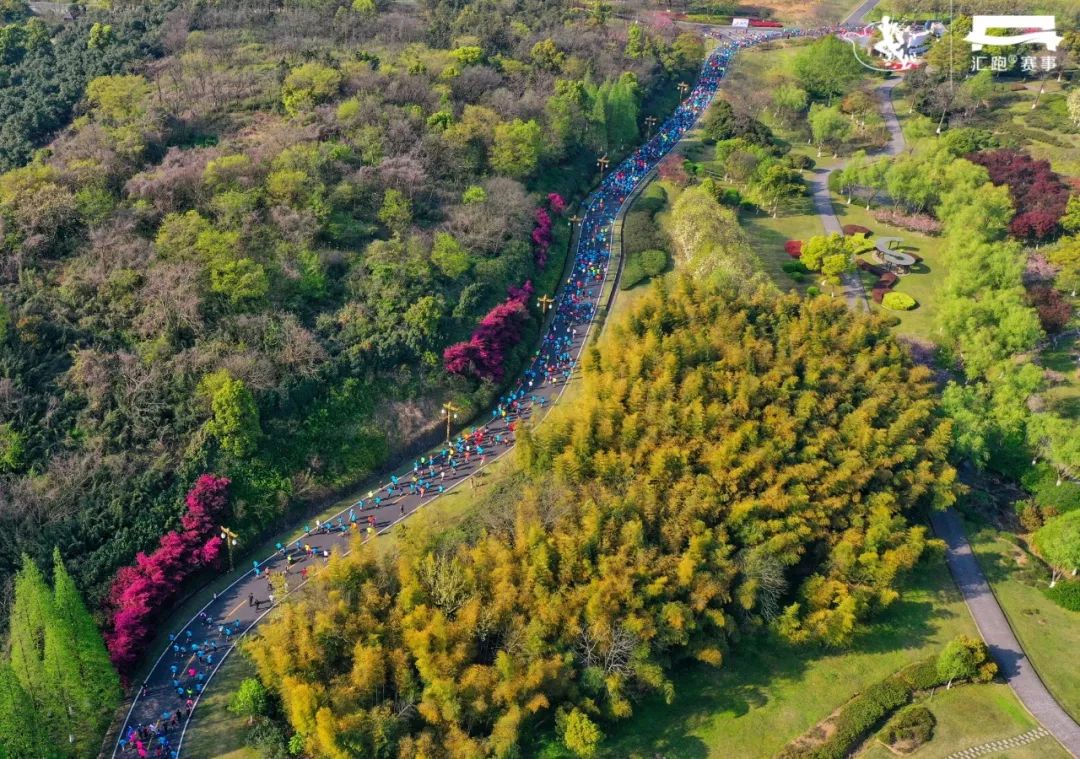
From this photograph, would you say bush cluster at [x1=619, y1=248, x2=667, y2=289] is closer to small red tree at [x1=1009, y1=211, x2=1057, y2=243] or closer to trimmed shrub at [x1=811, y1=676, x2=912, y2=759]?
small red tree at [x1=1009, y1=211, x2=1057, y2=243]

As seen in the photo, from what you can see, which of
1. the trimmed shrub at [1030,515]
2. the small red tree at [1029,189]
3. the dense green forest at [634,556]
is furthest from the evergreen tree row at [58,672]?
the small red tree at [1029,189]

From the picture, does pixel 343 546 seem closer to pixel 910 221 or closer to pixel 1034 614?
pixel 1034 614

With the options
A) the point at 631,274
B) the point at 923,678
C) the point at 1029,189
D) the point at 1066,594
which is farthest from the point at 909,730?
the point at 1029,189

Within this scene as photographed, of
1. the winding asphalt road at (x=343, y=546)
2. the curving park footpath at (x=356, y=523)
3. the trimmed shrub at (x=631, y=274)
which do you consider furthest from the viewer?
the trimmed shrub at (x=631, y=274)

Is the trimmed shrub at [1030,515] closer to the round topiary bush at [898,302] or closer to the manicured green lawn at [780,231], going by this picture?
the round topiary bush at [898,302]

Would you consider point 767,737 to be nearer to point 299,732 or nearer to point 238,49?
point 299,732

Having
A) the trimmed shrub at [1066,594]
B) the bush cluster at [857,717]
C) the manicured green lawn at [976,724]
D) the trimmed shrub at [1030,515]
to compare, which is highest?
the trimmed shrub at [1030,515]

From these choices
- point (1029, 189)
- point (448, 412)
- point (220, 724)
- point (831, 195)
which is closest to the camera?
point (220, 724)
